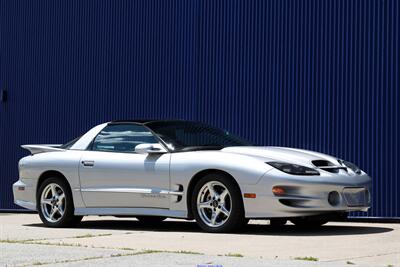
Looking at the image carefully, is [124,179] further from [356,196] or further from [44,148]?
[356,196]

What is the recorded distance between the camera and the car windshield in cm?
Answer: 1015

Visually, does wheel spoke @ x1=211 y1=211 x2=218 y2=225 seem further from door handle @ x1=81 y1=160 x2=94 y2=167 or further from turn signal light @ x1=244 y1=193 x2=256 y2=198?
door handle @ x1=81 y1=160 x2=94 y2=167

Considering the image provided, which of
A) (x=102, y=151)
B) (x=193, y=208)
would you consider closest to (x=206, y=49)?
(x=102, y=151)

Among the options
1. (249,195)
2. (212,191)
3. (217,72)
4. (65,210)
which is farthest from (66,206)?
(217,72)

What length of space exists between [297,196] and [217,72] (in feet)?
18.0

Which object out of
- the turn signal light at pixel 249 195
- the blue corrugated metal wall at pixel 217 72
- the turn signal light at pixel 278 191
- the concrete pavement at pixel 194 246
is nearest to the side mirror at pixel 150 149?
the concrete pavement at pixel 194 246

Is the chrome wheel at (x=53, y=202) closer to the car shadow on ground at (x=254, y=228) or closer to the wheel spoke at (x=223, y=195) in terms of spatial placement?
the car shadow on ground at (x=254, y=228)

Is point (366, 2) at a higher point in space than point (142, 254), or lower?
higher

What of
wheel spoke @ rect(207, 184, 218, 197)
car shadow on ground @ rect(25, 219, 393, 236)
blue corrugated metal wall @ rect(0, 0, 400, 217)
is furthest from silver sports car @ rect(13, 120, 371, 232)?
blue corrugated metal wall @ rect(0, 0, 400, 217)

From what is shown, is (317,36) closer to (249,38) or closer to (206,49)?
(249,38)

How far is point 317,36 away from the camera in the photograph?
13094 millimetres

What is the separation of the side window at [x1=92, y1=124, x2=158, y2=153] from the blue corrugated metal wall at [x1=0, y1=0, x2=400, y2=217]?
132 inches

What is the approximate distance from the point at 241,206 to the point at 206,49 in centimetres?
559

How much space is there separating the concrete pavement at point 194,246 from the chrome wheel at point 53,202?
229 mm
